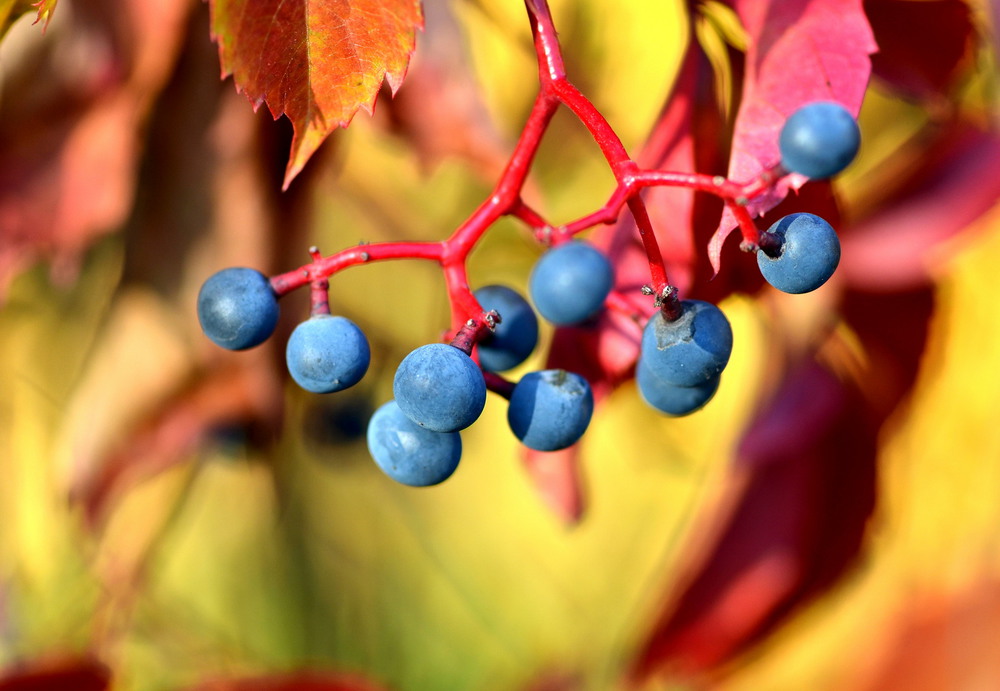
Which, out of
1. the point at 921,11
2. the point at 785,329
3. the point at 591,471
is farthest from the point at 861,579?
the point at 921,11

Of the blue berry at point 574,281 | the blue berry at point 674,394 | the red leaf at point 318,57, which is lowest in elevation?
the blue berry at point 674,394

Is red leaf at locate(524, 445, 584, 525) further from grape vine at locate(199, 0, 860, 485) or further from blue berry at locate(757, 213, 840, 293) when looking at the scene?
blue berry at locate(757, 213, 840, 293)

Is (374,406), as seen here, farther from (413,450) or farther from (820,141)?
(820,141)

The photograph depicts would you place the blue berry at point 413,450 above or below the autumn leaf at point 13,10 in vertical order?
below

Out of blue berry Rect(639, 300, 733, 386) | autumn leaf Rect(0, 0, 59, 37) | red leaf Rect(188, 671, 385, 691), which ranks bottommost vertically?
red leaf Rect(188, 671, 385, 691)

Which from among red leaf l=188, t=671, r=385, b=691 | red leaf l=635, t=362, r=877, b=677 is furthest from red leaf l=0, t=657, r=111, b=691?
red leaf l=635, t=362, r=877, b=677

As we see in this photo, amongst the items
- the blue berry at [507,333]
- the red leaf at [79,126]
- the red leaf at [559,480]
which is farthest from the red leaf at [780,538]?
the red leaf at [79,126]

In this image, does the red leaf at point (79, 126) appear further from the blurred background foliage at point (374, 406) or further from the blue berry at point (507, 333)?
the blue berry at point (507, 333)
